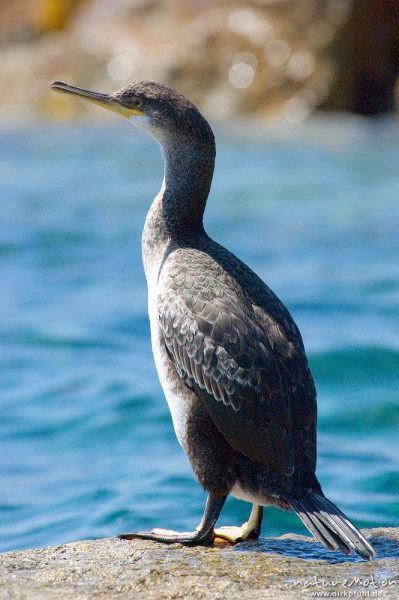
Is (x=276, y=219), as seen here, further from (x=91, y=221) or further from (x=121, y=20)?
(x=121, y=20)

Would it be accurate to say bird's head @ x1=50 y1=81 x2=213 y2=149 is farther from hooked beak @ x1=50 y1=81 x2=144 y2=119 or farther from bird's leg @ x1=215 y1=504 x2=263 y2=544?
bird's leg @ x1=215 y1=504 x2=263 y2=544

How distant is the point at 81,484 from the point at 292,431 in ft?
11.7

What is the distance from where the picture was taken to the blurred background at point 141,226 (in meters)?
8.07

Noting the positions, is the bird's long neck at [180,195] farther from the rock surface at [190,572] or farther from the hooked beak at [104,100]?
the rock surface at [190,572]

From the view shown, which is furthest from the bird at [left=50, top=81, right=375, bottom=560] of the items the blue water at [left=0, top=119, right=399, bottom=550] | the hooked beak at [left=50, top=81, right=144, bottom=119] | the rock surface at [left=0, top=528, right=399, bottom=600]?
the blue water at [left=0, top=119, right=399, bottom=550]

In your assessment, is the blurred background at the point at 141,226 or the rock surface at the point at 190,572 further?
the blurred background at the point at 141,226

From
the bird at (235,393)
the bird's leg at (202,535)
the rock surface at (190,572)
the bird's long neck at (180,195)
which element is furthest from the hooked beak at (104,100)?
the rock surface at (190,572)

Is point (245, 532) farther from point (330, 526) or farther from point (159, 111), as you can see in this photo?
point (159, 111)

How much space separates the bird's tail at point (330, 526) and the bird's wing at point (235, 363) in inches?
6.1

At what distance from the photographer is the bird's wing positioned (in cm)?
471

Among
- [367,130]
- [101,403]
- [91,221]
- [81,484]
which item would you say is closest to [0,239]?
[91,221]

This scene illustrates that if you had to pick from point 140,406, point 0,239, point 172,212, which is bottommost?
point 172,212

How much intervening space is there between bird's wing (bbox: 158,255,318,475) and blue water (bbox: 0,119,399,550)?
8.52ft

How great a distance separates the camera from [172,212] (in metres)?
5.48
